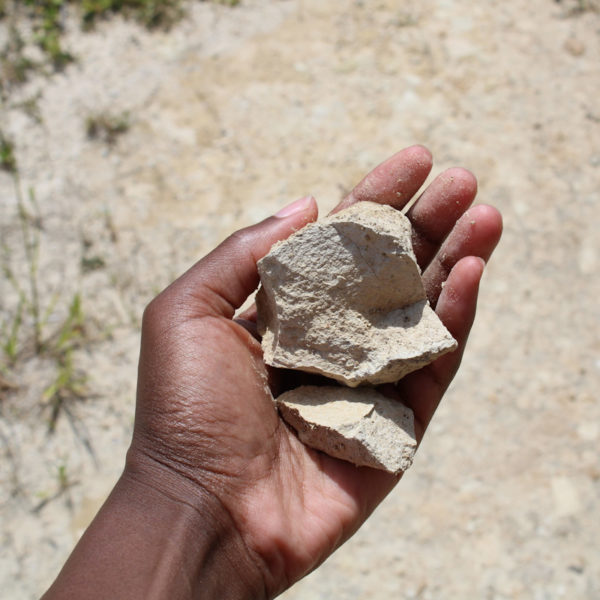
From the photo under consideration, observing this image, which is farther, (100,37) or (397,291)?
(100,37)

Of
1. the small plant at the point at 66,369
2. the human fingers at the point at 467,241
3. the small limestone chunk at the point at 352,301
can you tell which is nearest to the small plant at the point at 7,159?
the small plant at the point at 66,369

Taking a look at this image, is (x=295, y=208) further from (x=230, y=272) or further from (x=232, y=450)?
(x=232, y=450)

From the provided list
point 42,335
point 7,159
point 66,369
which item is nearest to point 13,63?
point 7,159

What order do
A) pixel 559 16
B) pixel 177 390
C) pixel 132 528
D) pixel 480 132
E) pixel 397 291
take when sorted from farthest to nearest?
pixel 559 16, pixel 480 132, pixel 397 291, pixel 177 390, pixel 132 528

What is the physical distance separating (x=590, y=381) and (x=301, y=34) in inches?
117

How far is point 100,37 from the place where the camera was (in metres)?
4.87

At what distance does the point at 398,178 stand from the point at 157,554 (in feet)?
5.13

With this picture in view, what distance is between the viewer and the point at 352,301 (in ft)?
8.05

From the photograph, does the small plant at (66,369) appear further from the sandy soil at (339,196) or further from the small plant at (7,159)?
the small plant at (7,159)

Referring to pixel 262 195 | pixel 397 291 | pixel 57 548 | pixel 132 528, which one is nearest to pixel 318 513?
pixel 132 528

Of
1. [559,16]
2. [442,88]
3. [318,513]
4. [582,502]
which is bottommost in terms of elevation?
[582,502]

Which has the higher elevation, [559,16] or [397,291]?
[559,16]

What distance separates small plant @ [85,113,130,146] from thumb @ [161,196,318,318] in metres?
2.21

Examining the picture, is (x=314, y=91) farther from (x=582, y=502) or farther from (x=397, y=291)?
(x=582, y=502)
